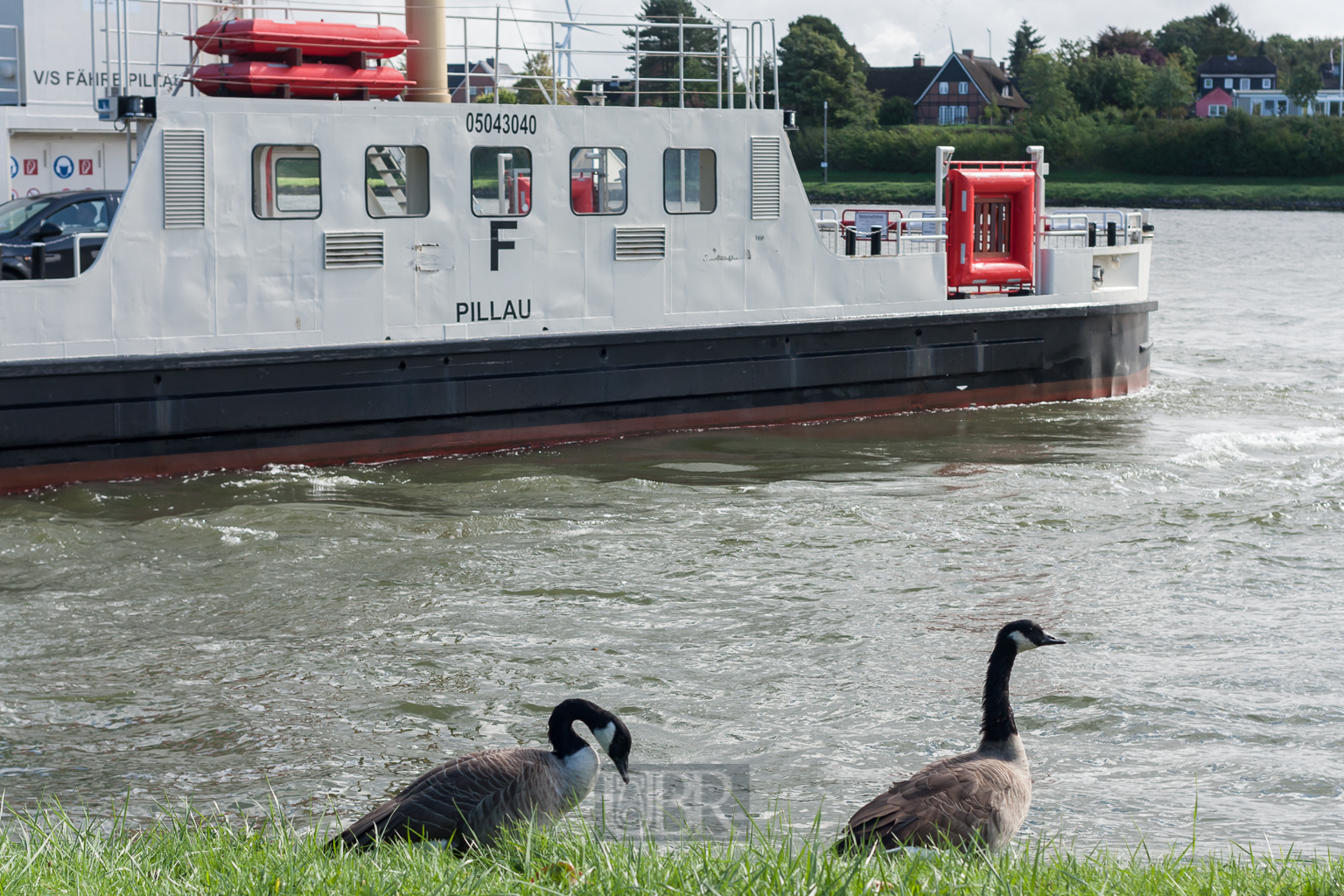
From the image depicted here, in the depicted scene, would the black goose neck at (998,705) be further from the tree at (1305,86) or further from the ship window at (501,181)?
the tree at (1305,86)

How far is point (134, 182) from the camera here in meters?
12.1

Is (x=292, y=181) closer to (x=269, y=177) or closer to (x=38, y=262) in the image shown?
(x=269, y=177)

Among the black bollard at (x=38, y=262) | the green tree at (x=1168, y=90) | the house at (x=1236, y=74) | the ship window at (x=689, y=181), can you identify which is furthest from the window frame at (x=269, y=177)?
the house at (x=1236, y=74)

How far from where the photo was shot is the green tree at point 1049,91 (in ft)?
261

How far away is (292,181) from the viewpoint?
509 inches

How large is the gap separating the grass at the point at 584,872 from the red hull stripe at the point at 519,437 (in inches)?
307

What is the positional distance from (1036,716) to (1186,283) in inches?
1140

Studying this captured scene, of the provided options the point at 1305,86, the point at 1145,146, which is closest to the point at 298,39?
the point at 1145,146

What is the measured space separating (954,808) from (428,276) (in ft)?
31.4

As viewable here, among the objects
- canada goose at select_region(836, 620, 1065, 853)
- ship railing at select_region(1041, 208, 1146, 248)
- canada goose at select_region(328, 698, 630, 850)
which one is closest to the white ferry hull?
ship railing at select_region(1041, 208, 1146, 248)

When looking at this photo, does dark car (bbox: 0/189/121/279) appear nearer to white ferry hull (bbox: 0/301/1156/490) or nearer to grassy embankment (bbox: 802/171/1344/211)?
white ferry hull (bbox: 0/301/1156/490)

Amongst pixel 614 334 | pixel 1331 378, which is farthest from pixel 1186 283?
pixel 614 334

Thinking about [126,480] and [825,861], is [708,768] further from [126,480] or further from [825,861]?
[126,480]

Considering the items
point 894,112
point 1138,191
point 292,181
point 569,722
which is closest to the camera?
point 569,722
